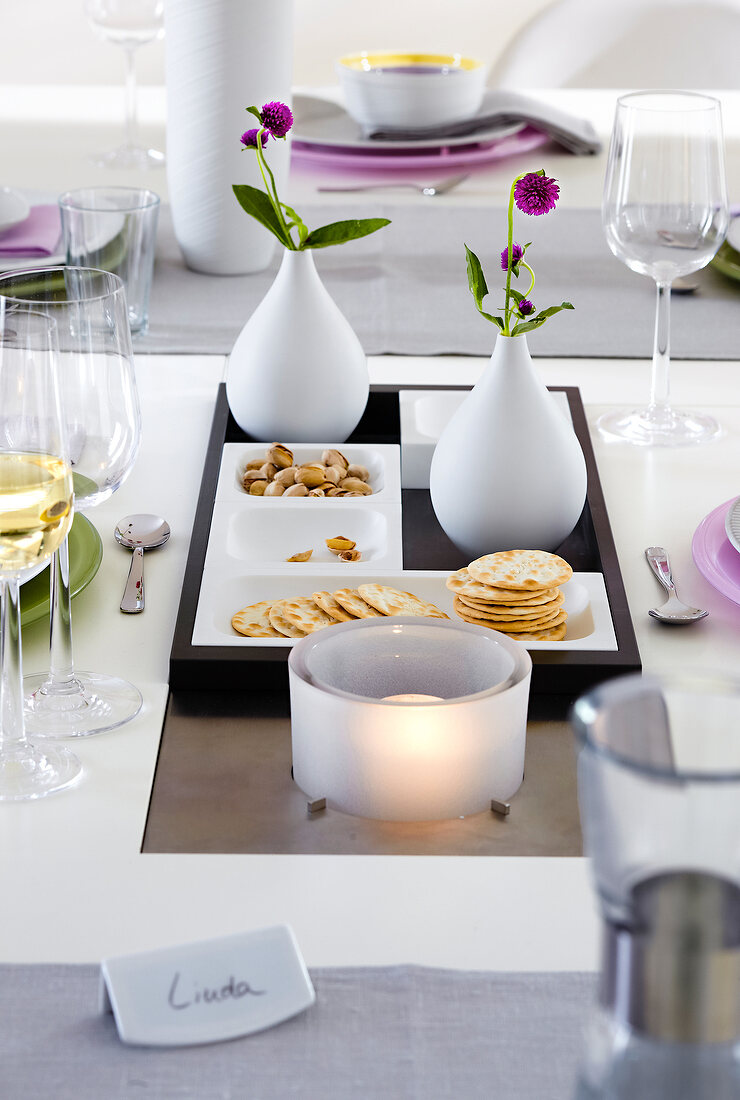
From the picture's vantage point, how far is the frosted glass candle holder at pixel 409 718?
27.0 inches

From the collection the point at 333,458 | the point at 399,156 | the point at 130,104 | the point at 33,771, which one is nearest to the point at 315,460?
the point at 333,458

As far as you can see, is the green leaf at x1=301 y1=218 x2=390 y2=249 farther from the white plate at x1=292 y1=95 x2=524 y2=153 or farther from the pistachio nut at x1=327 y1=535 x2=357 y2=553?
the white plate at x1=292 y1=95 x2=524 y2=153

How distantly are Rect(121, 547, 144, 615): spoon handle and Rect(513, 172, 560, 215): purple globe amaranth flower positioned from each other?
0.37m

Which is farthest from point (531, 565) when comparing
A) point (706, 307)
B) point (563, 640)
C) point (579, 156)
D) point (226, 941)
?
point (579, 156)

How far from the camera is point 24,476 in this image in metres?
0.65

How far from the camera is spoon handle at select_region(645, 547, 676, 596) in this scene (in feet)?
3.14

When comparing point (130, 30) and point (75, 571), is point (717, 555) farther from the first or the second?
point (130, 30)

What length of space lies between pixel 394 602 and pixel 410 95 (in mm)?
1443

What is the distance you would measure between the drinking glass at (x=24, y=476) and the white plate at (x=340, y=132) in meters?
1.50

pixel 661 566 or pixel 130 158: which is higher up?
pixel 130 158

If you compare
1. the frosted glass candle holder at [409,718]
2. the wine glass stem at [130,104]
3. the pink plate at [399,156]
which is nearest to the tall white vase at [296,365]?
the frosted glass candle holder at [409,718]

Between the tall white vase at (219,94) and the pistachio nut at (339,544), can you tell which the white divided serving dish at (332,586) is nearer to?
the pistachio nut at (339,544)

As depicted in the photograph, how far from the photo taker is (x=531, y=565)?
88cm

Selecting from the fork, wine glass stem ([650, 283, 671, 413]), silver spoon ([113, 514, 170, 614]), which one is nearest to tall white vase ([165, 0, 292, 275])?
the fork
